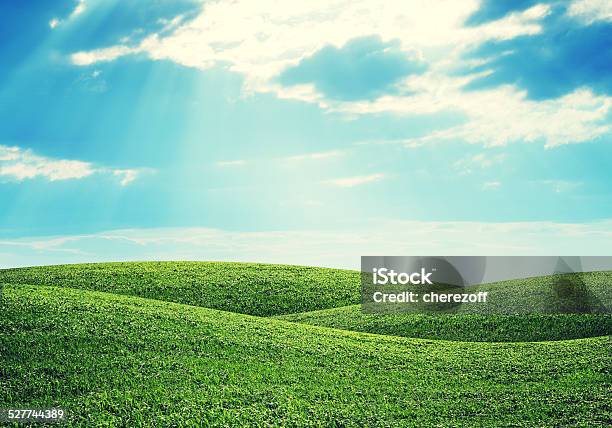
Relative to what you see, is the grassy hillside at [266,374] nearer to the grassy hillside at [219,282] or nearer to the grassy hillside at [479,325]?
the grassy hillside at [479,325]

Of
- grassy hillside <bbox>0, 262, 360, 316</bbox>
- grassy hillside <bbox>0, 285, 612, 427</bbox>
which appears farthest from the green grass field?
grassy hillside <bbox>0, 262, 360, 316</bbox>

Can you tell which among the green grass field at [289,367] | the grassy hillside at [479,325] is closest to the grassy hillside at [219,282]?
the grassy hillside at [479,325]

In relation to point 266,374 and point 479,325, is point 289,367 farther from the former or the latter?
point 479,325

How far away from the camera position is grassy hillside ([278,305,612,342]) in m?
21.1

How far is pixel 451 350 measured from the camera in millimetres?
18031

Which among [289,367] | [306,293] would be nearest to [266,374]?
[289,367]

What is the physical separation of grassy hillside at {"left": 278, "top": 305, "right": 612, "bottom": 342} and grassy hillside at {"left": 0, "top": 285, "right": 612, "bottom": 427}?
89.3 inches

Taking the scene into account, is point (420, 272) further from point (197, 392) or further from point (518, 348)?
point (197, 392)

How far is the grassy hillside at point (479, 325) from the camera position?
2108cm

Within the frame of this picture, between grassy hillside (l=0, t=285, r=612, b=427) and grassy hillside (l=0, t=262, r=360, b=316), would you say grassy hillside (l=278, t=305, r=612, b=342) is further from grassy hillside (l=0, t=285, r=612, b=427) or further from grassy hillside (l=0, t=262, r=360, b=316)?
grassy hillside (l=0, t=262, r=360, b=316)

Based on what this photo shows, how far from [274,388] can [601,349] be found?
10.4 meters

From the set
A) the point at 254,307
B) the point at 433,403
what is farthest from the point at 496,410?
the point at 254,307

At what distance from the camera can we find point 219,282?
2906 cm

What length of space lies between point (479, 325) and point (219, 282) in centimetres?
1324
